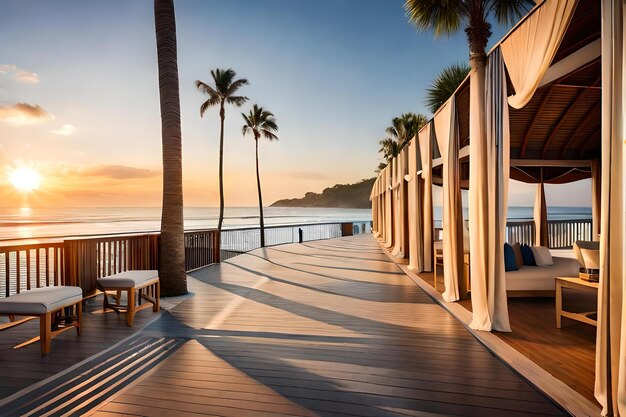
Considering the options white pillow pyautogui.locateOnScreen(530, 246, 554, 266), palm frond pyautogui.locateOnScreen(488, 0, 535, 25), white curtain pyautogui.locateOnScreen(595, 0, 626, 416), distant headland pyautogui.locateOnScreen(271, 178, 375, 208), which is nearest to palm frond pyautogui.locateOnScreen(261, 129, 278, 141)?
palm frond pyautogui.locateOnScreen(488, 0, 535, 25)

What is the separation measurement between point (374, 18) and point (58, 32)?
29.9 ft

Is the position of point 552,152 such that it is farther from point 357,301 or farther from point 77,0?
point 77,0

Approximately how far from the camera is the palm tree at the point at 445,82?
9156 millimetres

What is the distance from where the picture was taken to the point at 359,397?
214cm

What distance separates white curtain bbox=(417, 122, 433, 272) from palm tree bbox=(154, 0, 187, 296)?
14.7ft

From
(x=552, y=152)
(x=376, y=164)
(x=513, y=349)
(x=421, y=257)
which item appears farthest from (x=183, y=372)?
(x=376, y=164)

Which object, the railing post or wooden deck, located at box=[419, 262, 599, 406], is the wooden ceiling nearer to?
wooden deck, located at box=[419, 262, 599, 406]

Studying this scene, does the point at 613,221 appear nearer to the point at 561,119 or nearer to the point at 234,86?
the point at 561,119

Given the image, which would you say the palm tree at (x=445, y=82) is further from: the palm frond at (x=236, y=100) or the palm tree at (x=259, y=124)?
the palm tree at (x=259, y=124)

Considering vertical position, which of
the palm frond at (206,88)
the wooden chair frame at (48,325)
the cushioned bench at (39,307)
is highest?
the palm frond at (206,88)

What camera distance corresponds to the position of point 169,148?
5.20m

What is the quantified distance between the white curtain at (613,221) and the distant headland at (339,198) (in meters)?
76.4

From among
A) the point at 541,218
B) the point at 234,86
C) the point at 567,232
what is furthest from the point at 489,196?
the point at 234,86

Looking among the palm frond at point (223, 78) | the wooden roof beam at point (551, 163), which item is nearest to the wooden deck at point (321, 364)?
the wooden roof beam at point (551, 163)
